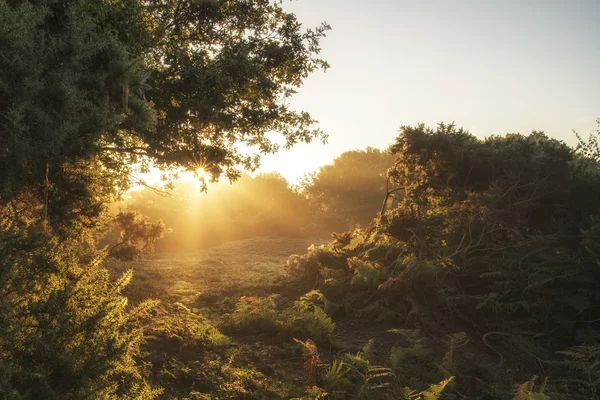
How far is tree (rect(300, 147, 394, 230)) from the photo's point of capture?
122 feet

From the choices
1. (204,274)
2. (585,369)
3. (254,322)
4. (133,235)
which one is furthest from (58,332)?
(204,274)

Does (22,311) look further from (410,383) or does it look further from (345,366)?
(410,383)

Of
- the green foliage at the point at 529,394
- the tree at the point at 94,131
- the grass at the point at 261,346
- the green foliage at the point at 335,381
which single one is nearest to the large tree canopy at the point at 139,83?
the tree at the point at 94,131

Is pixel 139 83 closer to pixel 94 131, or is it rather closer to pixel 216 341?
pixel 94 131

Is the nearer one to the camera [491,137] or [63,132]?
[63,132]

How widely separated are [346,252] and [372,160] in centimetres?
3716

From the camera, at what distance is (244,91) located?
969cm

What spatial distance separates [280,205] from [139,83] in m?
33.1

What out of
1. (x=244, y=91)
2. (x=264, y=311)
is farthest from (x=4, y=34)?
(x=264, y=311)

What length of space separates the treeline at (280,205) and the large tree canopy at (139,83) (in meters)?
18.7

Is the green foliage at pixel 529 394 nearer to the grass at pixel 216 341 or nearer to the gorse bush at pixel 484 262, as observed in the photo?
the gorse bush at pixel 484 262

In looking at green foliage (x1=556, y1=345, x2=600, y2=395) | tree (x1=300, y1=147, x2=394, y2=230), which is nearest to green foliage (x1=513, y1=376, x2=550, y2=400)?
green foliage (x1=556, y1=345, x2=600, y2=395)

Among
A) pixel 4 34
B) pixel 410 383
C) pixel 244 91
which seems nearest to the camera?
pixel 4 34

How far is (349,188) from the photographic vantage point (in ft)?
136
